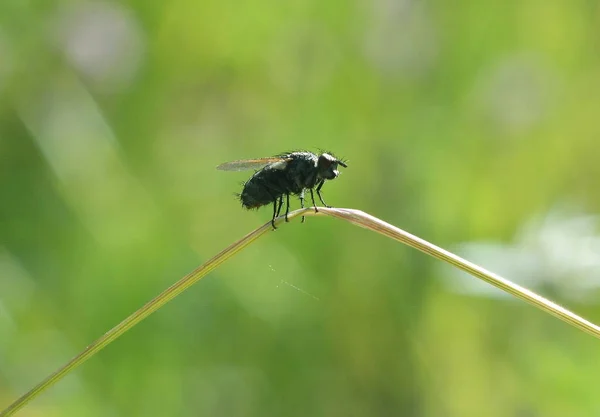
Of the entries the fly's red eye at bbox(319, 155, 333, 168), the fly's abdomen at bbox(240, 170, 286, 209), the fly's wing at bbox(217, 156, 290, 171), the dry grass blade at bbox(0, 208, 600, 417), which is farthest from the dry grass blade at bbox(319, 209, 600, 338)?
the fly's abdomen at bbox(240, 170, 286, 209)

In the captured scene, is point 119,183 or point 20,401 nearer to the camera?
point 20,401

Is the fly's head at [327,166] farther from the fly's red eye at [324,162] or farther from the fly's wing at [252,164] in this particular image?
the fly's wing at [252,164]

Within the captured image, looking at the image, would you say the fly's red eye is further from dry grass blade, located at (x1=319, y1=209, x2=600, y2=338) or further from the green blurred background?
dry grass blade, located at (x1=319, y1=209, x2=600, y2=338)

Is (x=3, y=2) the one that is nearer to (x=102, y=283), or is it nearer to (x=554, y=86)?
(x=102, y=283)

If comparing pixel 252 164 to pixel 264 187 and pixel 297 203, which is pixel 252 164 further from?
pixel 297 203

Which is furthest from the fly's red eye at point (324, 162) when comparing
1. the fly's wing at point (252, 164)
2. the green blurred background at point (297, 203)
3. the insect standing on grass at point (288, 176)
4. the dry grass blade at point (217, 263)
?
the dry grass blade at point (217, 263)

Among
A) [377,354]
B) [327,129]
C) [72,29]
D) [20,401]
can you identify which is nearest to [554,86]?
[327,129]
